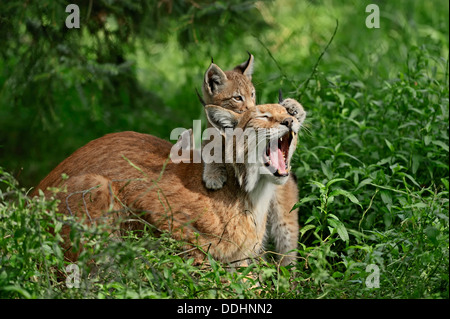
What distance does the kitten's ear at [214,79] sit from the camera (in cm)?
493

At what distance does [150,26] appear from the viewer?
5.62 meters

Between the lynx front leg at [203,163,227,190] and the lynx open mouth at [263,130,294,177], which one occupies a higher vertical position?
the lynx open mouth at [263,130,294,177]

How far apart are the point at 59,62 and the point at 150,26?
0.80 meters

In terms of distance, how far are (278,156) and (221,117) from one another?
1.37ft

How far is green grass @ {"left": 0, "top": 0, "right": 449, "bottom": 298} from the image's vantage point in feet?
11.1

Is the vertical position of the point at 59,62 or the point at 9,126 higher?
the point at 59,62

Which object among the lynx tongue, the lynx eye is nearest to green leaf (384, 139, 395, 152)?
the lynx tongue

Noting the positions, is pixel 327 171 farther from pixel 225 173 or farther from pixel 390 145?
pixel 225 173

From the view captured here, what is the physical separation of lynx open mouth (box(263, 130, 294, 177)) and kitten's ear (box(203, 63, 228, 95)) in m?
0.95

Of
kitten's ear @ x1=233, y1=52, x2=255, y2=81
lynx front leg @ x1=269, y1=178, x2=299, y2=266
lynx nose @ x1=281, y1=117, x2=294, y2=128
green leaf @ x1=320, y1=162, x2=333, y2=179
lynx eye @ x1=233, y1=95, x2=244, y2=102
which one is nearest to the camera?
lynx nose @ x1=281, y1=117, x2=294, y2=128

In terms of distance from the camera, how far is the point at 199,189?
4.27 meters

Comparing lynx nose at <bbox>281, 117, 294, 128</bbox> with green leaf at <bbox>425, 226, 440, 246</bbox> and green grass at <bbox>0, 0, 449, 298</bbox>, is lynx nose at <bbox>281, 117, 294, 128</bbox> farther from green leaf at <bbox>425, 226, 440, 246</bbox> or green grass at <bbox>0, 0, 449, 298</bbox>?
green leaf at <bbox>425, 226, 440, 246</bbox>
